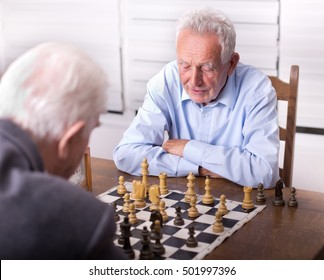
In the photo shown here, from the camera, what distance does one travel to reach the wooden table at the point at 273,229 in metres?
1.86

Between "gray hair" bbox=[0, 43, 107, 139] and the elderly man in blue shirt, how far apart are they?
1183 millimetres

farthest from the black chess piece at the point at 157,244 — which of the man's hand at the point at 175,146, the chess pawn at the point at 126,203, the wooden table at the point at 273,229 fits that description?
the man's hand at the point at 175,146

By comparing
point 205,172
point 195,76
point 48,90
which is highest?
point 48,90

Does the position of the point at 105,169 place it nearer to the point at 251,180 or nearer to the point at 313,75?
the point at 251,180

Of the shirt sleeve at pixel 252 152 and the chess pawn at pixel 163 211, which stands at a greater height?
the shirt sleeve at pixel 252 152

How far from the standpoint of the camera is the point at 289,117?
2.86m

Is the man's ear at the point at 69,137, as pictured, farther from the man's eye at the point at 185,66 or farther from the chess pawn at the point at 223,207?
the man's eye at the point at 185,66

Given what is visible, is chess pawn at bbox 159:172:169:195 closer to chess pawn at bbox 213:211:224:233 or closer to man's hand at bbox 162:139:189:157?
man's hand at bbox 162:139:189:157

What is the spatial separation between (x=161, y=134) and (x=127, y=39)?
1.45m

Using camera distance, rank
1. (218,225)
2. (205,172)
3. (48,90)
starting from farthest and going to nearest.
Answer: (205,172), (218,225), (48,90)

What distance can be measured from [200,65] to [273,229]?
95 centimetres

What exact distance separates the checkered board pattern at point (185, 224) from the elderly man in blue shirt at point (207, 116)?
253mm

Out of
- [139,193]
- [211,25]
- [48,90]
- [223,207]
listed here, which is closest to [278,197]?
[223,207]

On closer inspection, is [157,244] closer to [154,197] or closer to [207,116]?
[154,197]
